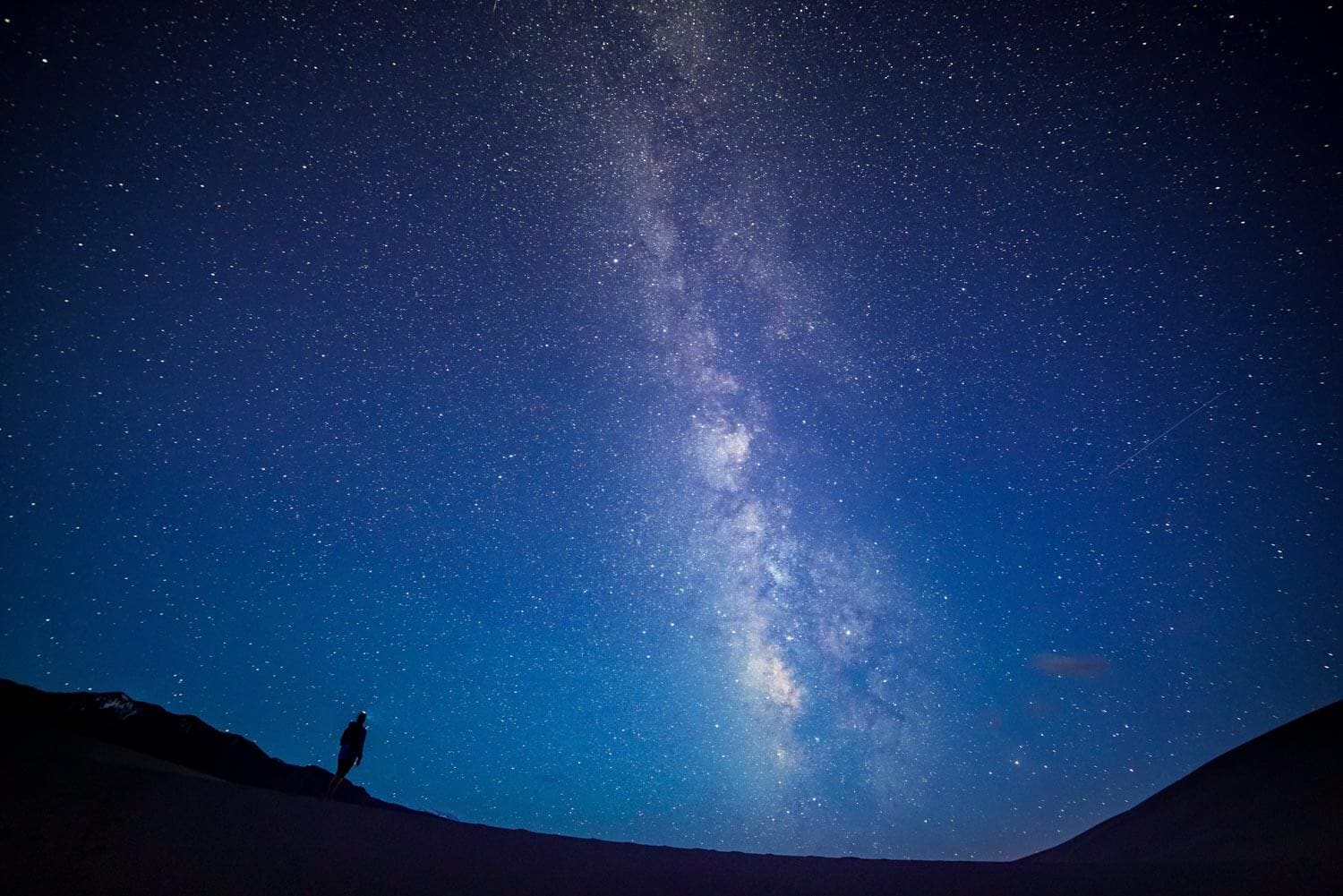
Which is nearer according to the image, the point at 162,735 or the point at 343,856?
the point at 343,856

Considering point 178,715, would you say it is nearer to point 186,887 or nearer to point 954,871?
point 186,887

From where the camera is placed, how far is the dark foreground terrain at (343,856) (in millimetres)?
4453

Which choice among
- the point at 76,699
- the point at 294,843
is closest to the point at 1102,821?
the point at 294,843

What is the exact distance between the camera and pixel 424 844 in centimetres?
583

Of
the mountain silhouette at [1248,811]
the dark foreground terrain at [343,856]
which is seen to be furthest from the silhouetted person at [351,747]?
the mountain silhouette at [1248,811]

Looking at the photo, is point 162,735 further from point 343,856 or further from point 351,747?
point 343,856

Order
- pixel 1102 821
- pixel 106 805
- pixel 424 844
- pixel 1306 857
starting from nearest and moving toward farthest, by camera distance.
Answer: pixel 106 805 → pixel 424 844 → pixel 1306 857 → pixel 1102 821

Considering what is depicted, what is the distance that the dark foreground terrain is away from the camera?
4.45 m

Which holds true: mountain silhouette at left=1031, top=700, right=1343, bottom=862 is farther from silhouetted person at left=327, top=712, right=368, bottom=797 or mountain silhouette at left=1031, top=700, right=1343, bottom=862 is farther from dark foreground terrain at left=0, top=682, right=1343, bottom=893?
silhouetted person at left=327, top=712, right=368, bottom=797

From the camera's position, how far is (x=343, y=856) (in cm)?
524

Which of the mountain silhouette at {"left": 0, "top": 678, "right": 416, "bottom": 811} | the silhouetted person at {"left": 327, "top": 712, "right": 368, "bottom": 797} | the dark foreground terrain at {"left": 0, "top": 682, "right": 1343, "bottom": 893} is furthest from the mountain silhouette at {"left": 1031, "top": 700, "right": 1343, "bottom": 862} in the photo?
the mountain silhouette at {"left": 0, "top": 678, "right": 416, "bottom": 811}

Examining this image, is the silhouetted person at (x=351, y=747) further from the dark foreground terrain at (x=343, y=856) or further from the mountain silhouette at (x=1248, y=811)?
the mountain silhouette at (x=1248, y=811)

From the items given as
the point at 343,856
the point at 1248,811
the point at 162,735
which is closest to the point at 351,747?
the point at 343,856

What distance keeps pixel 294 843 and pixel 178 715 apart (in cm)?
A: 965
